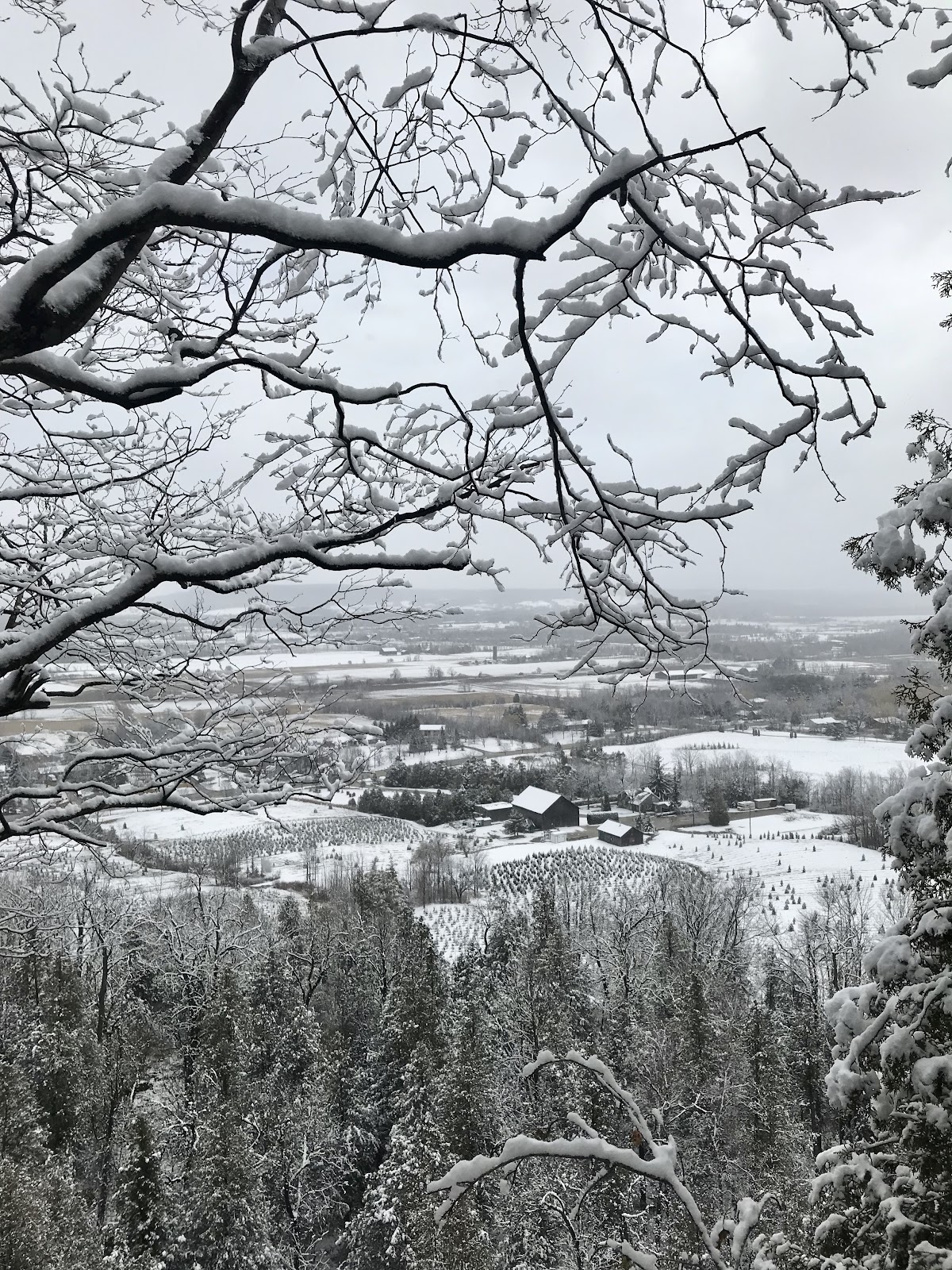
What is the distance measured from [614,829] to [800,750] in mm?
21271

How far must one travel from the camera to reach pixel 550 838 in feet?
155

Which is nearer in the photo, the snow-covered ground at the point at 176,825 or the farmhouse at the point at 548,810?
the snow-covered ground at the point at 176,825

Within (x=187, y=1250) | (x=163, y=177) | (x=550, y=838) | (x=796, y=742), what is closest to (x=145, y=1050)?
(x=187, y=1250)

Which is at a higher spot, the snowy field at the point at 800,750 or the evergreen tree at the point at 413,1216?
the evergreen tree at the point at 413,1216

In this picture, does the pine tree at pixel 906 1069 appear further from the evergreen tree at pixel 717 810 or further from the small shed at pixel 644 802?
the small shed at pixel 644 802

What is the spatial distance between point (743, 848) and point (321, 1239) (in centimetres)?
3111

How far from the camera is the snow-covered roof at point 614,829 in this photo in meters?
45.8

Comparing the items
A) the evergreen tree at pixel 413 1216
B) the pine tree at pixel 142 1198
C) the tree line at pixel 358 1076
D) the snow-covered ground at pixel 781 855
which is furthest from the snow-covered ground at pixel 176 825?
the pine tree at pixel 142 1198

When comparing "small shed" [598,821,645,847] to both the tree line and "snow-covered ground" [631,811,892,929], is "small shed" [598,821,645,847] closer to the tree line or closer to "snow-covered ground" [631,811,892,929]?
"snow-covered ground" [631,811,892,929]

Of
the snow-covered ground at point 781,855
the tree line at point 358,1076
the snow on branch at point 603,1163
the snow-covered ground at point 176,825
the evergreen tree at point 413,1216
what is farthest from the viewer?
the snow-covered ground at point 176,825

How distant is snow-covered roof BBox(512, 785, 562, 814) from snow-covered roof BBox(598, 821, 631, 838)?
11.8 ft

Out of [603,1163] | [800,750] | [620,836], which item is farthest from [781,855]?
[603,1163]

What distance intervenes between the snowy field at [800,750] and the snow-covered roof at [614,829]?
595 inches

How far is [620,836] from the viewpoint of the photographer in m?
45.6
